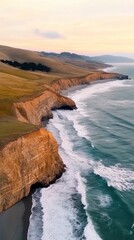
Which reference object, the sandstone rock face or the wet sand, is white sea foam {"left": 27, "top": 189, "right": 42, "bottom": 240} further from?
the sandstone rock face

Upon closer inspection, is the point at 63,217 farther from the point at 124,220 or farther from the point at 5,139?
the point at 5,139

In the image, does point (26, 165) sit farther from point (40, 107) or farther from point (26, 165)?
point (40, 107)

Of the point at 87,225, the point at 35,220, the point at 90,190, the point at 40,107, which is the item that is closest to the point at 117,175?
the point at 90,190

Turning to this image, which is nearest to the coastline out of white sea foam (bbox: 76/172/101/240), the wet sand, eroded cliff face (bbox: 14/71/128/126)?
the wet sand

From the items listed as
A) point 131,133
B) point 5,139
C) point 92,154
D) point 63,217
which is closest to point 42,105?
point 131,133

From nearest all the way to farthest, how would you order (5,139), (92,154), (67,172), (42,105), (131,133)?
(5,139)
(67,172)
(92,154)
(131,133)
(42,105)

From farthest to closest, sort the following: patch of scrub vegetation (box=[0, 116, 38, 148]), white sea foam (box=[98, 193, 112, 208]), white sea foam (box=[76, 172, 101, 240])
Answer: patch of scrub vegetation (box=[0, 116, 38, 148]) < white sea foam (box=[98, 193, 112, 208]) < white sea foam (box=[76, 172, 101, 240])

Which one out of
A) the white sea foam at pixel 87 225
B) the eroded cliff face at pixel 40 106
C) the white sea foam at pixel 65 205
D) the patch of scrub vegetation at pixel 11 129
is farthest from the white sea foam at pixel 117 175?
the eroded cliff face at pixel 40 106
